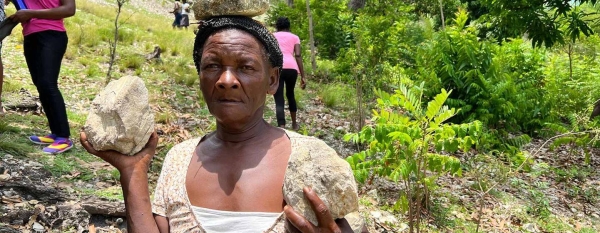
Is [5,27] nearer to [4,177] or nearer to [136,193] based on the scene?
[4,177]

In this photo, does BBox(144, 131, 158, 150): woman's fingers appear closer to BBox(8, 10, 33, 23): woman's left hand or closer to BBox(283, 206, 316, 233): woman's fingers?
BBox(283, 206, 316, 233): woman's fingers

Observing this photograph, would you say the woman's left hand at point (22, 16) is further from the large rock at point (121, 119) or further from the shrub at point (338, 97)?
the shrub at point (338, 97)

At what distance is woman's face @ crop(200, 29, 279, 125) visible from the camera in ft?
5.30

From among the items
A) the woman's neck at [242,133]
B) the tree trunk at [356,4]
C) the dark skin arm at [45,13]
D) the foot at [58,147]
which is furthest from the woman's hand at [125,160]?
the tree trunk at [356,4]

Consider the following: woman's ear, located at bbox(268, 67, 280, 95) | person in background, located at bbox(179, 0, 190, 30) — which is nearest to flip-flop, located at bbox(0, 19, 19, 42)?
woman's ear, located at bbox(268, 67, 280, 95)

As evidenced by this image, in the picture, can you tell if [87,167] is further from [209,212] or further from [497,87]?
[497,87]

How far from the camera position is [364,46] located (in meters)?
6.80

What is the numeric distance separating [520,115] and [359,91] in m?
2.55

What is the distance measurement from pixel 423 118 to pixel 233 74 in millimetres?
2343

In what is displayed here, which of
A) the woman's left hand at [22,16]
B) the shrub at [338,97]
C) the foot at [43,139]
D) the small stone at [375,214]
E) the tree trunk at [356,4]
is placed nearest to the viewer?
the woman's left hand at [22,16]

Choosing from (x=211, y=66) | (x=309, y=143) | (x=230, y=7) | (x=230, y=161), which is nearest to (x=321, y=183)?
(x=309, y=143)

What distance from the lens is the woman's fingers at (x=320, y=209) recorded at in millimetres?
1441

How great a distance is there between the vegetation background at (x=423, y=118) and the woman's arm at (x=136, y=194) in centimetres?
206

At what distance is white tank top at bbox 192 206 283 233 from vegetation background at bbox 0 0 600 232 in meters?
2.08
